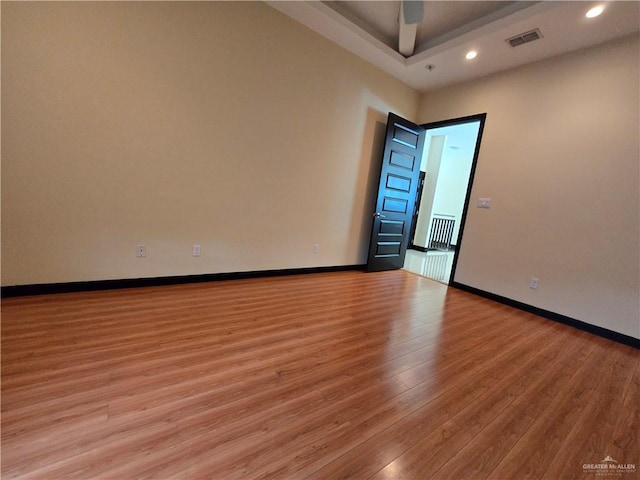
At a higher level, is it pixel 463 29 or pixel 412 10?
pixel 463 29

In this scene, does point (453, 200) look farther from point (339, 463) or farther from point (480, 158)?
point (339, 463)

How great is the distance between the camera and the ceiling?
7.73 ft

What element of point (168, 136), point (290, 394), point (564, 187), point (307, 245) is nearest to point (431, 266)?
point (564, 187)

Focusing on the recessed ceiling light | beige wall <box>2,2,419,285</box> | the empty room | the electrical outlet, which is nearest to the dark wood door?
the empty room

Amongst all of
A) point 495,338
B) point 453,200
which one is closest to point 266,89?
point 495,338

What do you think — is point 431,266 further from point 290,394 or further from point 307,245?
point 290,394

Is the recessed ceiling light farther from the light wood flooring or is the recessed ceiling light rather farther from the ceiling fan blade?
the light wood flooring

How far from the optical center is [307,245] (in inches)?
140

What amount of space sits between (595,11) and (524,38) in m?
0.53

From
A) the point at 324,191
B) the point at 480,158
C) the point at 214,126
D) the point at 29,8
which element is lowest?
the point at 324,191

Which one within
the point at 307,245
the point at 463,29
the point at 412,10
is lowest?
the point at 307,245

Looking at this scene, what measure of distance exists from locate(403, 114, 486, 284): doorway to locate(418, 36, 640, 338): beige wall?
1.58ft

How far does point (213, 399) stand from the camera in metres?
1.32

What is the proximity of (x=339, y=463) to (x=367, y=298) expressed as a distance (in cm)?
196
